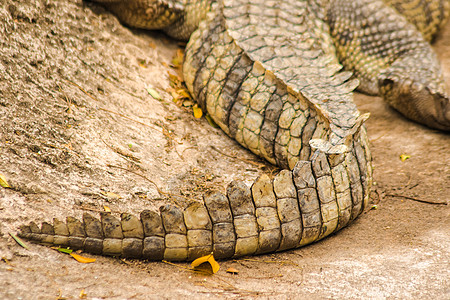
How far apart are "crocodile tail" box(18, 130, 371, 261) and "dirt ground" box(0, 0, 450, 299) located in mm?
73

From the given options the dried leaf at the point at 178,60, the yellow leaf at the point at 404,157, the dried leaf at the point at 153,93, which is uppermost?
the yellow leaf at the point at 404,157

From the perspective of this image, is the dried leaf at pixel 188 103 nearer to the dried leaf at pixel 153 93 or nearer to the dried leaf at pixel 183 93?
the dried leaf at pixel 183 93

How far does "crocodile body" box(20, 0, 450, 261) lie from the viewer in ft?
5.89

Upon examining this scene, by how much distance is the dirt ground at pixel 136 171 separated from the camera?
5.52 feet

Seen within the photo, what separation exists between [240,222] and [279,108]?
106cm

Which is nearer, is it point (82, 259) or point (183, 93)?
point (82, 259)

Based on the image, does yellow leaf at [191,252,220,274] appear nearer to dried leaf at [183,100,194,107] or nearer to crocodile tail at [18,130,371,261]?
crocodile tail at [18,130,371,261]

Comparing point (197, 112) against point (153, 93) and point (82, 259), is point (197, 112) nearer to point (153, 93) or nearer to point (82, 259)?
point (153, 93)

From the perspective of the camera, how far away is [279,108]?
2.68 meters

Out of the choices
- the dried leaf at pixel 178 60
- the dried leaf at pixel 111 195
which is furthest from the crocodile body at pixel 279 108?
the dried leaf at pixel 111 195

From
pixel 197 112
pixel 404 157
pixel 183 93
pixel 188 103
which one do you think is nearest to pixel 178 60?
pixel 183 93

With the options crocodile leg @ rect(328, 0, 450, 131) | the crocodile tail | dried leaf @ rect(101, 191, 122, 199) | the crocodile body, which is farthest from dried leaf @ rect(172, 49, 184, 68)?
the crocodile tail

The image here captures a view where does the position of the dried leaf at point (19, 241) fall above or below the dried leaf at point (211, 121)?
below

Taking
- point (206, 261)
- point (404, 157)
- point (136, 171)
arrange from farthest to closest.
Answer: point (404, 157)
point (136, 171)
point (206, 261)
